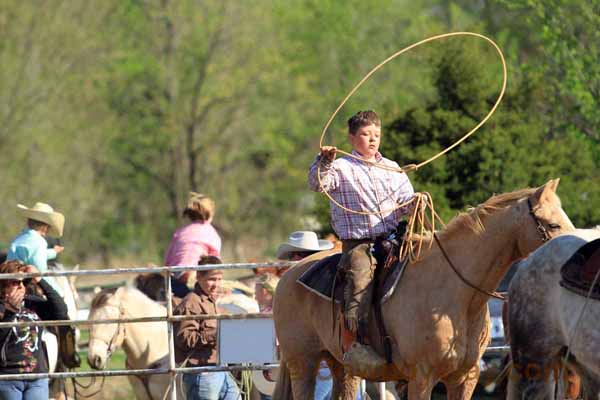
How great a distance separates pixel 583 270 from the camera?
6.69 metres

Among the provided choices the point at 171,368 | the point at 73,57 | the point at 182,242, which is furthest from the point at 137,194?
the point at 171,368

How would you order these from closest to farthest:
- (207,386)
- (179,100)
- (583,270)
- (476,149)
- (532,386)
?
1. (583,270)
2. (532,386)
3. (207,386)
4. (476,149)
5. (179,100)

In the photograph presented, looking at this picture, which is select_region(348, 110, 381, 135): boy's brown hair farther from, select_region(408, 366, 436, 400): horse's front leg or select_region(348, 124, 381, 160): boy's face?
select_region(408, 366, 436, 400): horse's front leg

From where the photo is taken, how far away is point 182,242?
1152cm

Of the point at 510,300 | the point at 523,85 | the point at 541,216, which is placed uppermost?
the point at 523,85

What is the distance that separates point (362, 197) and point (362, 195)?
1 cm

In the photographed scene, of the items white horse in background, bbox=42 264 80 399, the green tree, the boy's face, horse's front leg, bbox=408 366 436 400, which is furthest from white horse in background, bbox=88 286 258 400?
the green tree

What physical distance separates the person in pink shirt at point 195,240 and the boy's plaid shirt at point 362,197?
4186 mm

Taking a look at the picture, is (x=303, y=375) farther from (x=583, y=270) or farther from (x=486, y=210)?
(x=583, y=270)

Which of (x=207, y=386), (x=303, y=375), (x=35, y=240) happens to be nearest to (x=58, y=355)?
(x=35, y=240)

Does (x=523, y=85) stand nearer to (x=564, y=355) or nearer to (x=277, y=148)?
(x=564, y=355)

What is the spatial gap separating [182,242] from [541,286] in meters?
5.21

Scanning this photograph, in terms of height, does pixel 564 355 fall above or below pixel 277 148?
below

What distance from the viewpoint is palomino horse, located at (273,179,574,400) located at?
22.6ft
